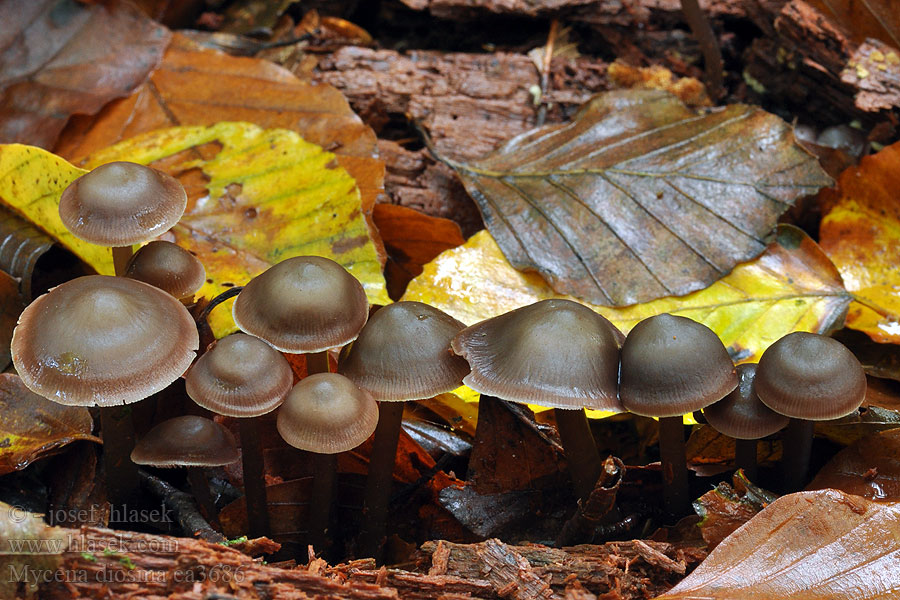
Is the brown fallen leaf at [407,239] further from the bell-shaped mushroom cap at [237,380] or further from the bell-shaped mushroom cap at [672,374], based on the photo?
the bell-shaped mushroom cap at [672,374]

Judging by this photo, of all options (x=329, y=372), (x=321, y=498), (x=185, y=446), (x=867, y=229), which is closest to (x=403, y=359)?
(x=329, y=372)

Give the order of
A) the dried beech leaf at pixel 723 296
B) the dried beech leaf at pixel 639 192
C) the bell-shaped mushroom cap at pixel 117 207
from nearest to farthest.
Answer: the bell-shaped mushroom cap at pixel 117 207 < the dried beech leaf at pixel 723 296 < the dried beech leaf at pixel 639 192

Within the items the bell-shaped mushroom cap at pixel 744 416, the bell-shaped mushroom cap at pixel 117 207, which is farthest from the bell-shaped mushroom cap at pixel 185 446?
the bell-shaped mushroom cap at pixel 744 416

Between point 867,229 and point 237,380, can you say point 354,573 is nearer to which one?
point 237,380

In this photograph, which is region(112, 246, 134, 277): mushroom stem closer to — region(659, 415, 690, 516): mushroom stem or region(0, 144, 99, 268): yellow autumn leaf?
region(0, 144, 99, 268): yellow autumn leaf

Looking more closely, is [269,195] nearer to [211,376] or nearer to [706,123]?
[211,376]

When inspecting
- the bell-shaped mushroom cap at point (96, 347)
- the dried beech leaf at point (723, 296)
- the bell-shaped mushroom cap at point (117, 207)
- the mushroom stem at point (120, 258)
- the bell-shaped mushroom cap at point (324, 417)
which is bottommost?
the dried beech leaf at point (723, 296)

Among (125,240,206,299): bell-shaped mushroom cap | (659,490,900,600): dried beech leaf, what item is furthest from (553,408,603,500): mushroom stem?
(125,240,206,299): bell-shaped mushroom cap
